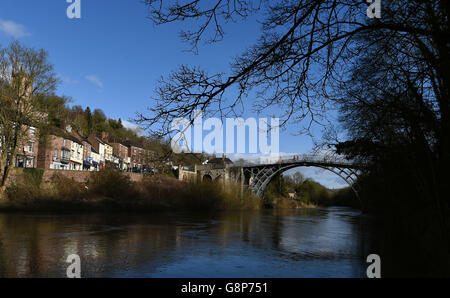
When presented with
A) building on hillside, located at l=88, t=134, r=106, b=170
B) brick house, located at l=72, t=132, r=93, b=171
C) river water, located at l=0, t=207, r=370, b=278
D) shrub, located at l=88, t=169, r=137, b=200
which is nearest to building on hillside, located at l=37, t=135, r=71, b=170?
brick house, located at l=72, t=132, r=93, b=171

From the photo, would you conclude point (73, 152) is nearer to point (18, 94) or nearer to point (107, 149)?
point (107, 149)

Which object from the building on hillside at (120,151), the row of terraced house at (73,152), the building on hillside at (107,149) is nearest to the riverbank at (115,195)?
the row of terraced house at (73,152)

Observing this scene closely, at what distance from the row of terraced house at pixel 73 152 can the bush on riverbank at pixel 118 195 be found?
11.5ft

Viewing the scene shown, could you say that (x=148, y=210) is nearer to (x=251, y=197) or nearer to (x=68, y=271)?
(x=251, y=197)

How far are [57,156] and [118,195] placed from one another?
22698 millimetres

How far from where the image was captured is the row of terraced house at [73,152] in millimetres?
45250

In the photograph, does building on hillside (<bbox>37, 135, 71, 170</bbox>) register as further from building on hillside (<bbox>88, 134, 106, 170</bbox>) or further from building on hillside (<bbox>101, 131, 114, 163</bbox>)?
building on hillside (<bbox>101, 131, 114, 163</bbox>)

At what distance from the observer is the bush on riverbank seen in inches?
1380

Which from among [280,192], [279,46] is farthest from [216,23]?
[280,192]

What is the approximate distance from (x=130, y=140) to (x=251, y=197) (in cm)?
5274

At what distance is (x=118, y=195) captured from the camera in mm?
42156

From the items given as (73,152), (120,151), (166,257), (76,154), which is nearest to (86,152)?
(76,154)

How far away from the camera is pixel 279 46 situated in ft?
18.8

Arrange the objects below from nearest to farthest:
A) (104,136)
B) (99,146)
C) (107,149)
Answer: (99,146) → (107,149) → (104,136)
